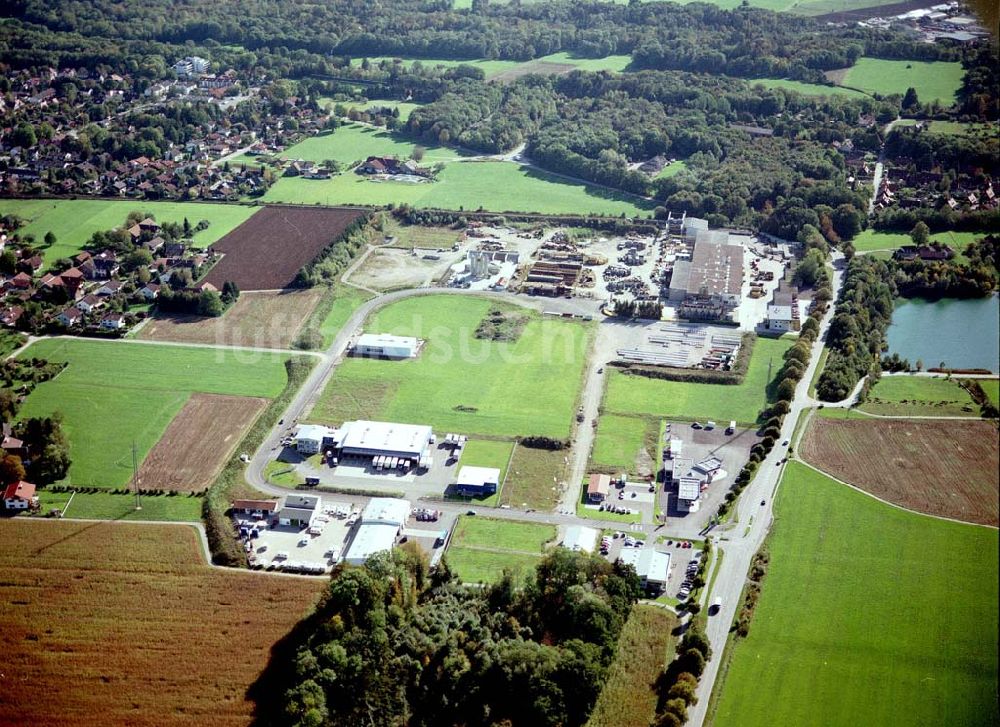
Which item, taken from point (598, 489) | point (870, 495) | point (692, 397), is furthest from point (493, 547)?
point (692, 397)

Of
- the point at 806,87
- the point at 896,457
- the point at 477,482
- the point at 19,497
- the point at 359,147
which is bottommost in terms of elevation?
the point at 19,497

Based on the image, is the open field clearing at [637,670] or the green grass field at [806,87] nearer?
the open field clearing at [637,670]

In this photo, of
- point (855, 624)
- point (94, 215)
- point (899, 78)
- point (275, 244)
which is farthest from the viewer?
point (899, 78)

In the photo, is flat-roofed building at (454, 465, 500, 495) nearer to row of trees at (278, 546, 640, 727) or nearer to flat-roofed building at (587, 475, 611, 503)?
flat-roofed building at (587, 475, 611, 503)

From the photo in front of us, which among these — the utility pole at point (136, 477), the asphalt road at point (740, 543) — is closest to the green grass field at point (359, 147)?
the utility pole at point (136, 477)

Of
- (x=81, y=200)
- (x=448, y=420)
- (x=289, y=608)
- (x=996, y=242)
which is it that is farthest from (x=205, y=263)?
(x=996, y=242)

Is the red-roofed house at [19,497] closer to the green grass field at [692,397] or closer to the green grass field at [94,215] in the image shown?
the green grass field at [692,397]

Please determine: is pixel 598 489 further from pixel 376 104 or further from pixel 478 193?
pixel 376 104

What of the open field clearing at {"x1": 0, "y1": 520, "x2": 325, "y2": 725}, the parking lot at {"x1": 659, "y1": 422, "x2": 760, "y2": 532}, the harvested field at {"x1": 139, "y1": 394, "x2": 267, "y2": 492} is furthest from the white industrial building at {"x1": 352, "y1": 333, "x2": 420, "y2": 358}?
the open field clearing at {"x1": 0, "y1": 520, "x2": 325, "y2": 725}
